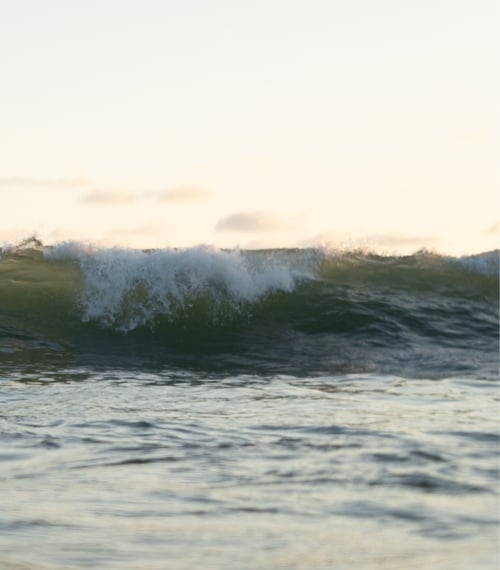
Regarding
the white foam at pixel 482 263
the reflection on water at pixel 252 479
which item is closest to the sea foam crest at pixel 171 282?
the white foam at pixel 482 263

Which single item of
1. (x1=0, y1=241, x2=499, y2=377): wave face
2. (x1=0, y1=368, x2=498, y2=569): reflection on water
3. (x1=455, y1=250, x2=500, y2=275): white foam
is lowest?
(x1=0, y1=368, x2=498, y2=569): reflection on water

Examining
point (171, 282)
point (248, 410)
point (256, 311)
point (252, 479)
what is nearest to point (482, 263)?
point (256, 311)

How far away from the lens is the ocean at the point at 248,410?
5016 mm

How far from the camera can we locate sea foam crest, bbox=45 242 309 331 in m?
15.3

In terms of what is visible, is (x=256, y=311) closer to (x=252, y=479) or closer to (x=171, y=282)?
(x=171, y=282)

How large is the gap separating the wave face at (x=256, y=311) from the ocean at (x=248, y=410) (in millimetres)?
43

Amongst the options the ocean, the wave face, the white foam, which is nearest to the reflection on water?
the ocean

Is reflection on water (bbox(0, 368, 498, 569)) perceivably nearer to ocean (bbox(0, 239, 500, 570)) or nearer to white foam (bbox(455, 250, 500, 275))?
ocean (bbox(0, 239, 500, 570))

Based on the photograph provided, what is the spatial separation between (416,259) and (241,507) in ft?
43.1

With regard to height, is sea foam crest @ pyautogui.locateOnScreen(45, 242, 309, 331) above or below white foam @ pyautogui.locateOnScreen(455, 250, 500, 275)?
below

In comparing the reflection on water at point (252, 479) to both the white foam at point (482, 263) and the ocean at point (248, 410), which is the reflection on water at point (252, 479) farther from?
the white foam at point (482, 263)

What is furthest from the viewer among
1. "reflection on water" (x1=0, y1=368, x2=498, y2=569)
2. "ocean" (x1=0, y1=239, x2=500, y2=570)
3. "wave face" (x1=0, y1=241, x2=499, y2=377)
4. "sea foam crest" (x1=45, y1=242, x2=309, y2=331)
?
"sea foam crest" (x1=45, y1=242, x2=309, y2=331)

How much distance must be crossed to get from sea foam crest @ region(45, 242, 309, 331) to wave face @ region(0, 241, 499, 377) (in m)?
0.02

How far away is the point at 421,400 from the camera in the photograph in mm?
8984
